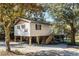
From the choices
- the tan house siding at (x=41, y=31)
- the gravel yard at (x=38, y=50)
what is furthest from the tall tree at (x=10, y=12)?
the tan house siding at (x=41, y=31)

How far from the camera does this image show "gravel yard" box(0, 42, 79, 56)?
220 centimetres

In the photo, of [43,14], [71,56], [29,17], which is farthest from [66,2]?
[71,56]

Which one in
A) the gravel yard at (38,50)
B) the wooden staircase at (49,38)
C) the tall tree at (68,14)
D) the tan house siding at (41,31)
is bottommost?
the gravel yard at (38,50)

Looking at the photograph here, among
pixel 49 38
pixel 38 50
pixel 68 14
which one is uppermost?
pixel 68 14

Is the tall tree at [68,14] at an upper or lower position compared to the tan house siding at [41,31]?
upper

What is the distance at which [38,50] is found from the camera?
7.27 ft

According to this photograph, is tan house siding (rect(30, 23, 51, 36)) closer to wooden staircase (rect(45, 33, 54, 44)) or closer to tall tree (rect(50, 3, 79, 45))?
wooden staircase (rect(45, 33, 54, 44))

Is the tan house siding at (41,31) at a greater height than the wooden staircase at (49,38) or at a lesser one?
greater

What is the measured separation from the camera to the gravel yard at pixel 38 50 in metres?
2.20

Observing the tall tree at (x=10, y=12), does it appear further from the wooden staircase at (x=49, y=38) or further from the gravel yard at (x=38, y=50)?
the wooden staircase at (x=49, y=38)

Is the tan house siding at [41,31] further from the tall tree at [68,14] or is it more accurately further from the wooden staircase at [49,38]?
the tall tree at [68,14]

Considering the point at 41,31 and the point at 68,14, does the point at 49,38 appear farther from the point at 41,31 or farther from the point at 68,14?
the point at 68,14

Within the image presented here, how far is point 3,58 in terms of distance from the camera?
7.27 feet

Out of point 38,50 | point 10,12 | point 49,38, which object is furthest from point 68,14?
point 10,12
